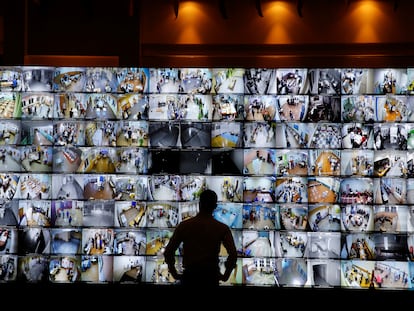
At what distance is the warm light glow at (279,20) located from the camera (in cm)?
930

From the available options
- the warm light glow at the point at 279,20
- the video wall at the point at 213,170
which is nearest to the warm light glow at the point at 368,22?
the warm light glow at the point at 279,20

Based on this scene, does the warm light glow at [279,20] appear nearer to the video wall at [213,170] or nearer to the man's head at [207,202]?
the video wall at [213,170]

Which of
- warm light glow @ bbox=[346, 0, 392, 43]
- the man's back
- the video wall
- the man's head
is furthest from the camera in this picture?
warm light glow @ bbox=[346, 0, 392, 43]

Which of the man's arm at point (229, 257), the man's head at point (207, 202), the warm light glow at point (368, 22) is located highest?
the warm light glow at point (368, 22)

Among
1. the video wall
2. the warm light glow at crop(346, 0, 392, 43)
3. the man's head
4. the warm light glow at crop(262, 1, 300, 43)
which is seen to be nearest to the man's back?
the man's head

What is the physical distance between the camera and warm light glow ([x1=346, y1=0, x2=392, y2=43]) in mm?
9203

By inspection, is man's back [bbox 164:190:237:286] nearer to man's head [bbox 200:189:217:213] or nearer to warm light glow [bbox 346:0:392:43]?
man's head [bbox 200:189:217:213]

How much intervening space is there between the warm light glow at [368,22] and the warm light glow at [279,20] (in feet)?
2.45

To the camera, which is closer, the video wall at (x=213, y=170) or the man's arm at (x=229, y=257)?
the man's arm at (x=229, y=257)

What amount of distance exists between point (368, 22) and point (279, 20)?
3.76ft

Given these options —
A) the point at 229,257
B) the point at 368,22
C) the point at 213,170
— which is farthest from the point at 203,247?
the point at 368,22

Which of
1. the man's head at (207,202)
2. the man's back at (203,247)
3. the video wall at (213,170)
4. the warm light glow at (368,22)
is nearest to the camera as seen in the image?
the man's back at (203,247)

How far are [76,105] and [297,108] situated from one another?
227cm

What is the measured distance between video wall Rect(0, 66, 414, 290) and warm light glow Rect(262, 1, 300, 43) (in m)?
2.16
